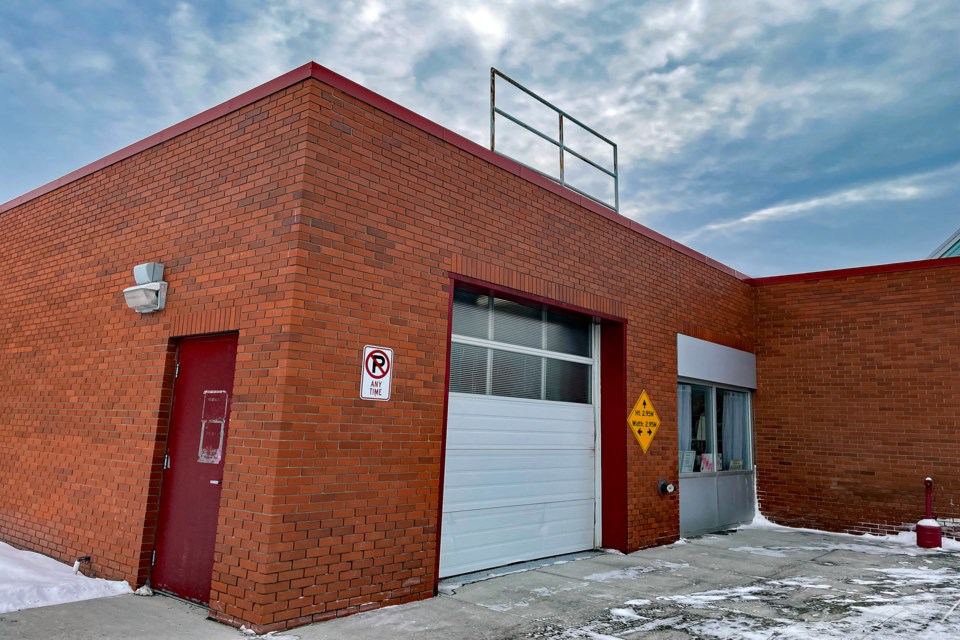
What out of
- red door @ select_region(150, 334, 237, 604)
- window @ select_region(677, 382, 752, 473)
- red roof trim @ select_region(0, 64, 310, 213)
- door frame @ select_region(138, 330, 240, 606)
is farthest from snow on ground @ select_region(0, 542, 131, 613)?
window @ select_region(677, 382, 752, 473)

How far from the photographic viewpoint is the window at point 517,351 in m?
7.44

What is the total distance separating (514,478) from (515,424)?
24.7 inches

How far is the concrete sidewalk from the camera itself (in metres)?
5.17

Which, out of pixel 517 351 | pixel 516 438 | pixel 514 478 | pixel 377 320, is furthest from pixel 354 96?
pixel 514 478

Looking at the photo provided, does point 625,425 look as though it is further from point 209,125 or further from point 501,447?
point 209,125

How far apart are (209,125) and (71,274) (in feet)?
9.56

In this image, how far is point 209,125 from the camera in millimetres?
6680

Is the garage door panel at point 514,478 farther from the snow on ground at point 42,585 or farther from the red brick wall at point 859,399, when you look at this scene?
the red brick wall at point 859,399

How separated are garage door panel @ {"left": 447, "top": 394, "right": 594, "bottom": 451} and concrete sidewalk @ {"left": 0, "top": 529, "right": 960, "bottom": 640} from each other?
1.43m

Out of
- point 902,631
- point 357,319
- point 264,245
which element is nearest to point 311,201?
point 264,245

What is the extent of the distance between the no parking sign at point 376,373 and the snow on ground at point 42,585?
9.58 feet

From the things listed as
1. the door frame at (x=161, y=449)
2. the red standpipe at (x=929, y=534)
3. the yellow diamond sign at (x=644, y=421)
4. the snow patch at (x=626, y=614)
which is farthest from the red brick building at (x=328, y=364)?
the snow patch at (x=626, y=614)

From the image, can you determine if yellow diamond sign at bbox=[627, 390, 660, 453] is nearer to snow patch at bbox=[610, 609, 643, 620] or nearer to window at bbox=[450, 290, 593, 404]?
window at bbox=[450, 290, 593, 404]

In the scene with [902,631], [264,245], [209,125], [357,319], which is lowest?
[902,631]
